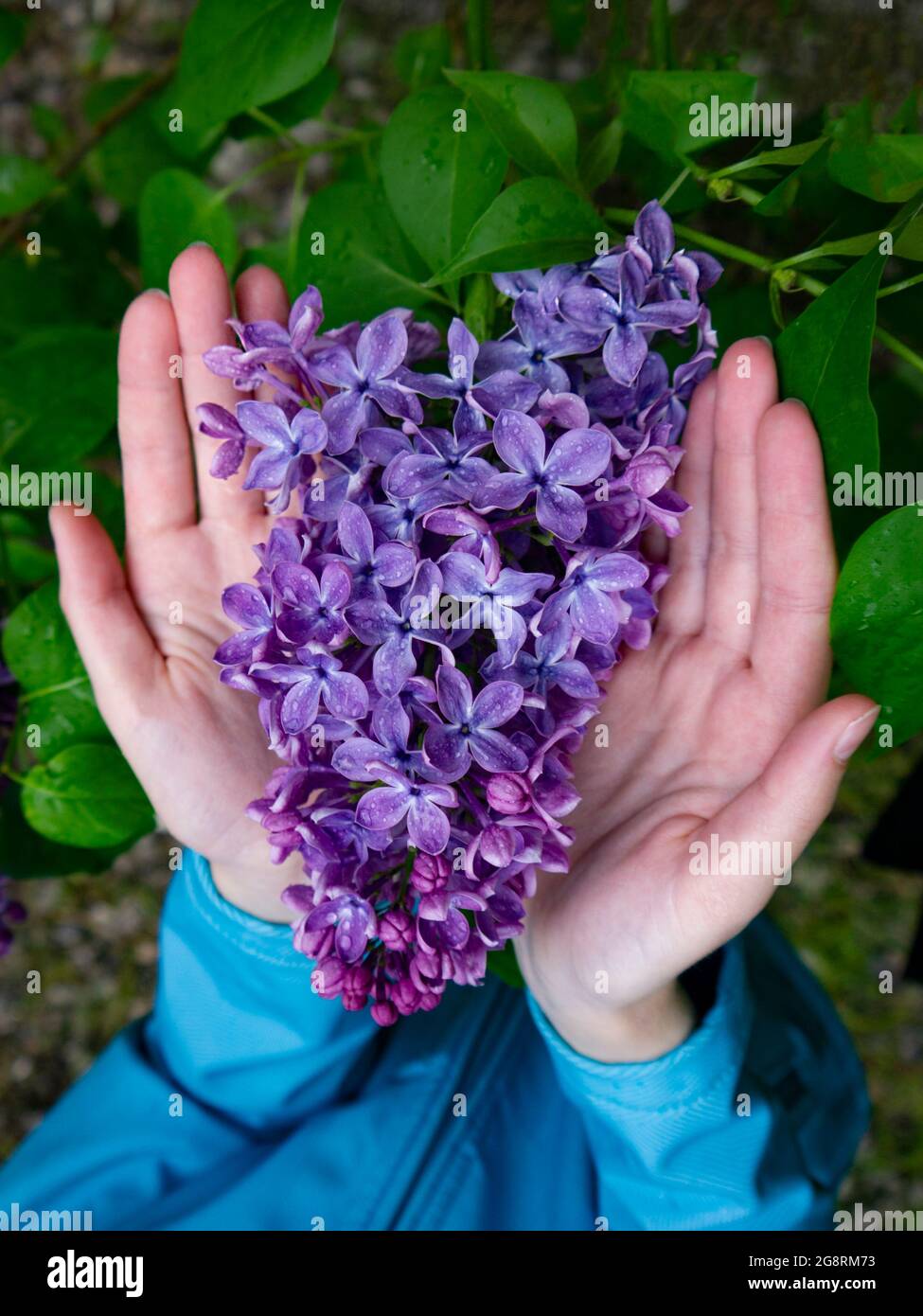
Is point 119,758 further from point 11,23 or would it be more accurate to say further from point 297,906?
point 11,23

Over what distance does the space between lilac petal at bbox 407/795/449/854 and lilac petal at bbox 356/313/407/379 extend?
23cm

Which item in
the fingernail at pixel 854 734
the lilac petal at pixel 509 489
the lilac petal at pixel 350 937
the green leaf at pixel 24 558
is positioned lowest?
the lilac petal at pixel 350 937

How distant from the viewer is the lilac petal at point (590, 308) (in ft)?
1.96

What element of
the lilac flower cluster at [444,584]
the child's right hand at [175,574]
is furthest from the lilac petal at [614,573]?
the child's right hand at [175,574]

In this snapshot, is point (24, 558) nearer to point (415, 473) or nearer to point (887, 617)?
point (415, 473)

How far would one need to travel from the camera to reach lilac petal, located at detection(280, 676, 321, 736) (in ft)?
1.89

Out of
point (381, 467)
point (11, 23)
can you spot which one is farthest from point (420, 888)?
point (11, 23)

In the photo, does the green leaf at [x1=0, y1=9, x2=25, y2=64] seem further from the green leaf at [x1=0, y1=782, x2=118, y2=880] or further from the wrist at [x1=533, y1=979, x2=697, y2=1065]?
the wrist at [x1=533, y1=979, x2=697, y2=1065]

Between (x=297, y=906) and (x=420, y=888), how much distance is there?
10cm

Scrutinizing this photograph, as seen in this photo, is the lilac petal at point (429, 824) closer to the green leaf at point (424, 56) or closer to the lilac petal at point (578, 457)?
Answer: the lilac petal at point (578, 457)

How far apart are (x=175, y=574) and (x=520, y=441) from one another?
0.37m

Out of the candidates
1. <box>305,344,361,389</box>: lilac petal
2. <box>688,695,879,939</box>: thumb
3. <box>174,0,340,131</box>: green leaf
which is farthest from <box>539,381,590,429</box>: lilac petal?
<box>174,0,340,131</box>: green leaf

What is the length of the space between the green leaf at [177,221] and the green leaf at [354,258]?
0.12 meters

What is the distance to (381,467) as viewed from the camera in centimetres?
61
